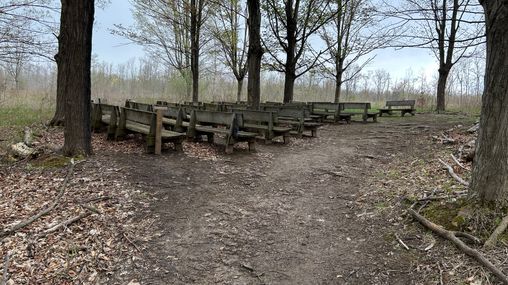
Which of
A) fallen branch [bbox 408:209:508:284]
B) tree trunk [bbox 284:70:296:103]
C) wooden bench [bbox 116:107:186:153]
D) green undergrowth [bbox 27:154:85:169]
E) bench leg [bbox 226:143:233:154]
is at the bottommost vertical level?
fallen branch [bbox 408:209:508:284]

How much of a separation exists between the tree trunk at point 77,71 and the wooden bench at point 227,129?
2.55 metres

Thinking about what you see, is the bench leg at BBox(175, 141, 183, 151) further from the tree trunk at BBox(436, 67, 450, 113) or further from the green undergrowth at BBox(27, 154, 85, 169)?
the tree trunk at BBox(436, 67, 450, 113)

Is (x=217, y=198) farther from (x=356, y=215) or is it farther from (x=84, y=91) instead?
(x=84, y=91)

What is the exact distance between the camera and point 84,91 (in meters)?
5.84

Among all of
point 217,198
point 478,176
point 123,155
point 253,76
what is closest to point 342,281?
point 478,176

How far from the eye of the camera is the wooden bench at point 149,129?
21.6ft

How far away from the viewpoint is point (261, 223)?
13.3 feet

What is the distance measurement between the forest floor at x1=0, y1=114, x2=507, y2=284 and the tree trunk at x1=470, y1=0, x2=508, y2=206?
792mm

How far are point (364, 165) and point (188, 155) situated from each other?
3.59 metres

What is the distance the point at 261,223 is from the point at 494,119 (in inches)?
106

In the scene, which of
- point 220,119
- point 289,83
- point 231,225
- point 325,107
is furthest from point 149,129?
point 289,83

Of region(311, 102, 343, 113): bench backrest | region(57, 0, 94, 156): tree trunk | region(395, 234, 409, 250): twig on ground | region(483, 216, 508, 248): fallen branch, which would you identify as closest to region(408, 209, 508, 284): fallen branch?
region(483, 216, 508, 248): fallen branch

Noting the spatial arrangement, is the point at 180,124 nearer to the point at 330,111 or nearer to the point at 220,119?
the point at 220,119

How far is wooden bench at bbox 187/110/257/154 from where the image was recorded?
286 inches
